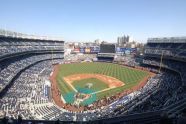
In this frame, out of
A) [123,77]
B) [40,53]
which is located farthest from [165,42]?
[40,53]

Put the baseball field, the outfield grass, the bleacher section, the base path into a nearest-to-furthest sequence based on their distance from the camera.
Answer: the baseball field < the outfield grass < the base path < the bleacher section

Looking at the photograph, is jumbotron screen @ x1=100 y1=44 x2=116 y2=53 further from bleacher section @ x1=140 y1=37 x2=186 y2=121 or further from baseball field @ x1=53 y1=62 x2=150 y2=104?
baseball field @ x1=53 y1=62 x2=150 y2=104

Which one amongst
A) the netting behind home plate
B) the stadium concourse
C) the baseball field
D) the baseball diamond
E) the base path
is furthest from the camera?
the base path

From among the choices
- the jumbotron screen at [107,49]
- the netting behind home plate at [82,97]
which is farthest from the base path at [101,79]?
the jumbotron screen at [107,49]

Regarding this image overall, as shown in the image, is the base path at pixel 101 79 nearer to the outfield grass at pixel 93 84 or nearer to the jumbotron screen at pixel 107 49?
the outfield grass at pixel 93 84

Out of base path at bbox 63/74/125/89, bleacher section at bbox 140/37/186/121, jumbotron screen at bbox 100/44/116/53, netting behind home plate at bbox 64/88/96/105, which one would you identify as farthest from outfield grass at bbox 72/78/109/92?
jumbotron screen at bbox 100/44/116/53

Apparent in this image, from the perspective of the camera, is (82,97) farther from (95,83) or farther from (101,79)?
(101,79)
